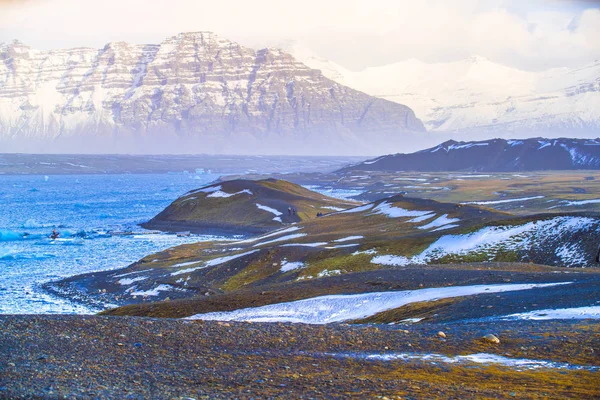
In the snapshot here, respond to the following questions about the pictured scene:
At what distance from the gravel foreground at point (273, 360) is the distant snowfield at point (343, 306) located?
27.9ft

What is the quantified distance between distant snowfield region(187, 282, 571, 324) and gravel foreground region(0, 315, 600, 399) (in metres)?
8.52

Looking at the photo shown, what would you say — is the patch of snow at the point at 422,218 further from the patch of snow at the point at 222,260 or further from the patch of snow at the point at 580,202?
the patch of snow at the point at 580,202

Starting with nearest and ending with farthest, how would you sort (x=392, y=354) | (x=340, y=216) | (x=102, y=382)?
(x=102, y=382) < (x=392, y=354) < (x=340, y=216)

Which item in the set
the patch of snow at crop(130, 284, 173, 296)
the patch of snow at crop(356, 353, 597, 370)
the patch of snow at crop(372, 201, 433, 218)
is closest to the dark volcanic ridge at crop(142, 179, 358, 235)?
the patch of snow at crop(372, 201, 433, 218)

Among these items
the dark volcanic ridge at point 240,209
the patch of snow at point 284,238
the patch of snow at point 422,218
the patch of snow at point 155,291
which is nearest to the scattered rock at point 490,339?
the patch of snow at point 155,291

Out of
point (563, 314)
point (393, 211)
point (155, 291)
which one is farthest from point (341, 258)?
point (393, 211)

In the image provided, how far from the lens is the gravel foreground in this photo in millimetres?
17375

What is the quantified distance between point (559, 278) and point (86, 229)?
309 feet

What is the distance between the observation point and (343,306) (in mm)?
36125

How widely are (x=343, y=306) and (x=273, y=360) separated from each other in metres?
15.8

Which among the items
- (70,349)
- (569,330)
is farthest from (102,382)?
(569,330)

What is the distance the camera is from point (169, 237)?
357ft

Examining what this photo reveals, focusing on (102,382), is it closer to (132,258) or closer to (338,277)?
(338,277)

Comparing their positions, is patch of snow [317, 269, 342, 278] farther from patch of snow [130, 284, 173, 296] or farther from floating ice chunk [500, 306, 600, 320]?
floating ice chunk [500, 306, 600, 320]
